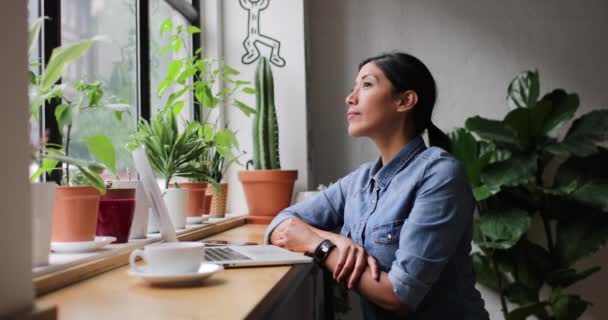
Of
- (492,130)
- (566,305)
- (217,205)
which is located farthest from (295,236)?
(566,305)

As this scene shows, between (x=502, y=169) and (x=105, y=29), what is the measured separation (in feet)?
6.24

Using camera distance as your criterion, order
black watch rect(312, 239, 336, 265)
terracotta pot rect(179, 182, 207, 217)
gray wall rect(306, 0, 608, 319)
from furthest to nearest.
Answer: gray wall rect(306, 0, 608, 319), terracotta pot rect(179, 182, 207, 217), black watch rect(312, 239, 336, 265)

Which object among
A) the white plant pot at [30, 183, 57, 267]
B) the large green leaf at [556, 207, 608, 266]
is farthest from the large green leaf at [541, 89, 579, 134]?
the white plant pot at [30, 183, 57, 267]

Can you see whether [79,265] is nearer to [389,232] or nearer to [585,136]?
[389,232]

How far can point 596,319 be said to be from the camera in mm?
3100

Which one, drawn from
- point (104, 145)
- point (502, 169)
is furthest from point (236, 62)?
point (104, 145)

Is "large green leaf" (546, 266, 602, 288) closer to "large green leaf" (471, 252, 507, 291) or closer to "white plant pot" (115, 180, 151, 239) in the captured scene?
"large green leaf" (471, 252, 507, 291)

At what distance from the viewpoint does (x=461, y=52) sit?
3129mm

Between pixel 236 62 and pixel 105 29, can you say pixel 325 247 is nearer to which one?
pixel 105 29

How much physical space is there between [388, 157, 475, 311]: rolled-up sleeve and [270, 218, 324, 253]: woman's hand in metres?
0.27

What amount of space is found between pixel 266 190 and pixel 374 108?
0.98m

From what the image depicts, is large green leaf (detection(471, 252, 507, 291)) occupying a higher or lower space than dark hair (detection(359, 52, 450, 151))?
lower

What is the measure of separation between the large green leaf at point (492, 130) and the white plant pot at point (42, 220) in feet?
7.04

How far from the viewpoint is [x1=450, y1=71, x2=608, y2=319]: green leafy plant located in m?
2.74
